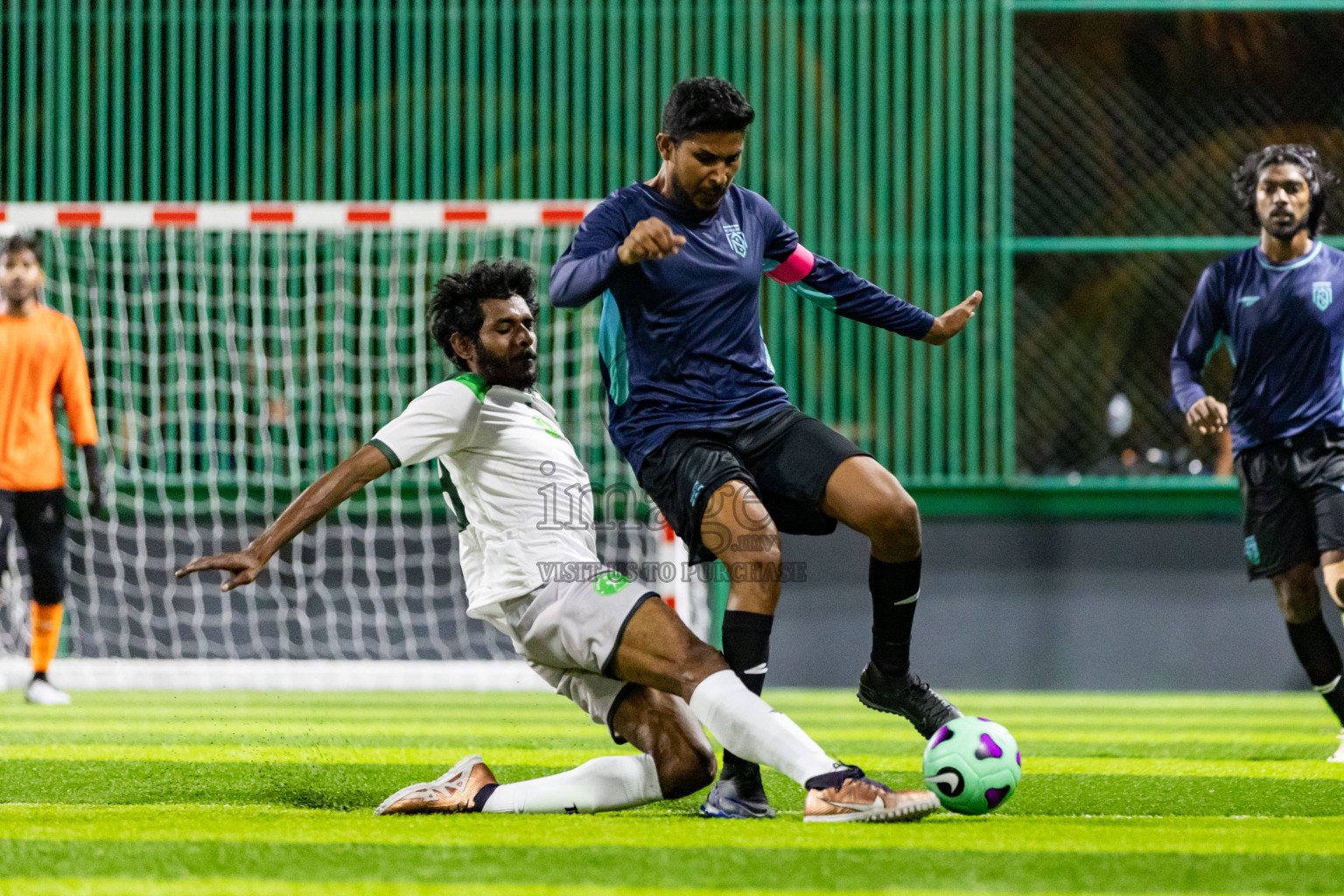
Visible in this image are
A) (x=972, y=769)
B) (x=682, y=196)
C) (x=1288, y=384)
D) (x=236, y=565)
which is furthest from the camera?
(x=1288, y=384)

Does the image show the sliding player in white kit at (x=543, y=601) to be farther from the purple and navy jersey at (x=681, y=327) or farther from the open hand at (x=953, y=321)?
the open hand at (x=953, y=321)

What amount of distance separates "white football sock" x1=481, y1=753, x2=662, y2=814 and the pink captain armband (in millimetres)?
1536

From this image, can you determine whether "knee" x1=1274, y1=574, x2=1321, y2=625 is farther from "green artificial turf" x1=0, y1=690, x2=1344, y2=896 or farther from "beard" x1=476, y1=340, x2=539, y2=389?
"beard" x1=476, y1=340, x2=539, y2=389

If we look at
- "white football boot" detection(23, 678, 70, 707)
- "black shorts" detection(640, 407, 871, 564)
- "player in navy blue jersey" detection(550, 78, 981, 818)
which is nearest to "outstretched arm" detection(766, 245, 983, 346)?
"player in navy blue jersey" detection(550, 78, 981, 818)

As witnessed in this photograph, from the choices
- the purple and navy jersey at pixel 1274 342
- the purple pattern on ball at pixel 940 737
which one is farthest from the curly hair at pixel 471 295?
the purple and navy jersey at pixel 1274 342

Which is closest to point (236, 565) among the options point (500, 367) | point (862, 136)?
point (500, 367)

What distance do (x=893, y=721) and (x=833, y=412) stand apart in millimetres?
3495

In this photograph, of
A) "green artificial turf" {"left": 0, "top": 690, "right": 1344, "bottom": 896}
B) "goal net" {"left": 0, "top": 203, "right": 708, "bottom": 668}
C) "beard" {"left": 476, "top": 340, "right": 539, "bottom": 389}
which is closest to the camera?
"green artificial turf" {"left": 0, "top": 690, "right": 1344, "bottom": 896}

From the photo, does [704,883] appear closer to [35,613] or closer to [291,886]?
[291,886]

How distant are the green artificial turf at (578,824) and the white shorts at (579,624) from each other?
387mm

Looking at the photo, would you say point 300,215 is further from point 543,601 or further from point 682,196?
point 543,601

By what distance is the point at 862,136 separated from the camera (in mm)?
11281

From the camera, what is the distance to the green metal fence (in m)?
11.0

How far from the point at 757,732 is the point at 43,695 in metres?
5.82
